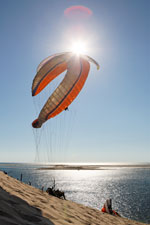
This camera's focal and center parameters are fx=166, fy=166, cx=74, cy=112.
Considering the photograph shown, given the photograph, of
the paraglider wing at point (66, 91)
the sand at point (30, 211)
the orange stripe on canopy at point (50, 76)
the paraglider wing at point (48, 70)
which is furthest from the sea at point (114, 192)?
the paraglider wing at point (48, 70)

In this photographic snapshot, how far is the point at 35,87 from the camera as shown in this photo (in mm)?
9797

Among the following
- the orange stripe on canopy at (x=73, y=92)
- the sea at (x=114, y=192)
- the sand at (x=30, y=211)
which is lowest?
the sea at (x=114, y=192)

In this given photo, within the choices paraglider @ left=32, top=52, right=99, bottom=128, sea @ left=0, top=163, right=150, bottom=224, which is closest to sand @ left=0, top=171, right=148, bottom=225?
paraglider @ left=32, top=52, right=99, bottom=128

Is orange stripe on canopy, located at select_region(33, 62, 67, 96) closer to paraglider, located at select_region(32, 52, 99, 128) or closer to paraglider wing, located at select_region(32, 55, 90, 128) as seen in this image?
paraglider, located at select_region(32, 52, 99, 128)

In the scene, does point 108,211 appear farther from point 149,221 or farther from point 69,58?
point 149,221

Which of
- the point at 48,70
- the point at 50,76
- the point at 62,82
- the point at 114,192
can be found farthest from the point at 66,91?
the point at 114,192

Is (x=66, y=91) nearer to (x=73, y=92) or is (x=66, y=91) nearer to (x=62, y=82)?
(x=73, y=92)

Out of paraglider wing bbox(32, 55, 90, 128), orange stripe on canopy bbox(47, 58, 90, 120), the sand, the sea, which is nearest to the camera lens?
the sand

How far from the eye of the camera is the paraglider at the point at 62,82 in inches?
382

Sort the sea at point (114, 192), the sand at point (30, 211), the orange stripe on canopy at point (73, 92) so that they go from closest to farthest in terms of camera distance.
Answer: the sand at point (30, 211) → the orange stripe on canopy at point (73, 92) → the sea at point (114, 192)

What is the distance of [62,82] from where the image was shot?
9859 mm

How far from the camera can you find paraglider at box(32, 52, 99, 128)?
9695 millimetres

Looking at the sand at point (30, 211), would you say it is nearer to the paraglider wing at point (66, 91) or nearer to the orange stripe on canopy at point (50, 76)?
the paraglider wing at point (66, 91)

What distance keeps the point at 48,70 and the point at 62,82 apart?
109cm
